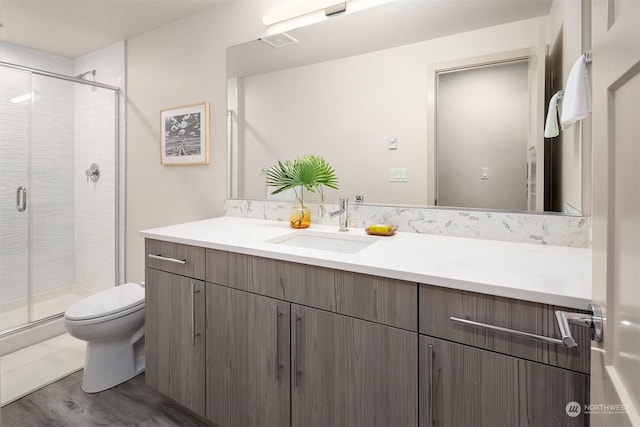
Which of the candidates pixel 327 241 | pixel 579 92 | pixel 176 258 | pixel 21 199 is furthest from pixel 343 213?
pixel 21 199

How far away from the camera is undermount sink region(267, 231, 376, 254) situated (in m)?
1.59

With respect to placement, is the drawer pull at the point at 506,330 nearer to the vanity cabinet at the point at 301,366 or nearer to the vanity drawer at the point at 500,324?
the vanity drawer at the point at 500,324

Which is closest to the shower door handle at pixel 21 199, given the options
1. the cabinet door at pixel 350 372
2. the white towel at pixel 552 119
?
the cabinet door at pixel 350 372

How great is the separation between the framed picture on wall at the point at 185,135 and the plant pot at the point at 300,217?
0.86m

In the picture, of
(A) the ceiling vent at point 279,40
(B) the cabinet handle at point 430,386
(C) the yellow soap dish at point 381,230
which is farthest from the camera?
(A) the ceiling vent at point 279,40

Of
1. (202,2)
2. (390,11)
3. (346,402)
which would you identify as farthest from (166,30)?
(346,402)

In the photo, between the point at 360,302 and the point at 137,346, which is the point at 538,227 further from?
the point at 137,346

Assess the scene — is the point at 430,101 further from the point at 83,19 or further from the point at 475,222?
the point at 83,19

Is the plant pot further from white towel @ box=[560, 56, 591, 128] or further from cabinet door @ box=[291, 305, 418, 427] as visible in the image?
white towel @ box=[560, 56, 591, 128]

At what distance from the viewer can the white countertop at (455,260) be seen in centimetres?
87

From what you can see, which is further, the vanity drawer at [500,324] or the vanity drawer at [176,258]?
the vanity drawer at [176,258]

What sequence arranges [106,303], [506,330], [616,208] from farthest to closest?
[106,303], [506,330], [616,208]

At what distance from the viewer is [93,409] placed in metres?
1.76

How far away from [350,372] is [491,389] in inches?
16.6
